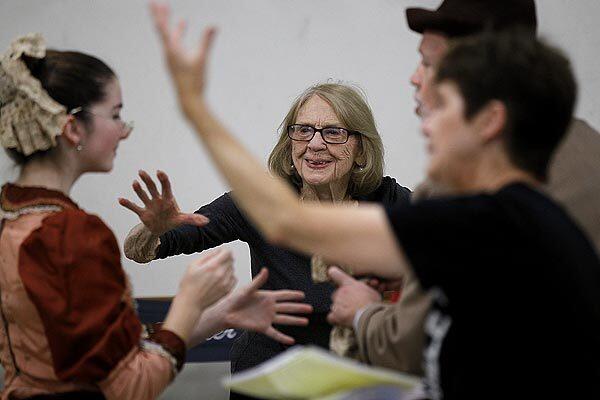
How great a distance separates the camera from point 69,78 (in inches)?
62.7

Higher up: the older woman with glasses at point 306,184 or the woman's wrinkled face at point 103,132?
the woman's wrinkled face at point 103,132

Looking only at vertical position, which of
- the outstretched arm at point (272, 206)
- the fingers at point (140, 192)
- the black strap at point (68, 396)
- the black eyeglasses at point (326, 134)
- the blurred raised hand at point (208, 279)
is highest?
the outstretched arm at point (272, 206)

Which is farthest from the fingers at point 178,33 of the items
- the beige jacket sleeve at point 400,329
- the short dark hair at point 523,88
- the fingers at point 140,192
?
the fingers at point 140,192

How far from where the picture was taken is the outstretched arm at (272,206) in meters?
1.04

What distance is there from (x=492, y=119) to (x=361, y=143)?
4.79ft

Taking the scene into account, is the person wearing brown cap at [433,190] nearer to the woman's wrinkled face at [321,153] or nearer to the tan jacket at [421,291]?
the tan jacket at [421,291]

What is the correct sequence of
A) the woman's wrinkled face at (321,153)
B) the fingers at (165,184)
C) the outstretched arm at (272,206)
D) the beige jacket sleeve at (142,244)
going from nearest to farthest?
1. the outstretched arm at (272,206)
2. the fingers at (165,184)
3. the beige jacket sleeve at (142,244)
4. the woman's wrinkled face at (321,153)

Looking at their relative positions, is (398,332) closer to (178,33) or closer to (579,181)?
(579,181)

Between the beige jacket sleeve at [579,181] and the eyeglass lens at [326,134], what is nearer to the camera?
the beige jacket sleeve at [579,181]

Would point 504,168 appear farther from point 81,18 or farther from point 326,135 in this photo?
point 81,18

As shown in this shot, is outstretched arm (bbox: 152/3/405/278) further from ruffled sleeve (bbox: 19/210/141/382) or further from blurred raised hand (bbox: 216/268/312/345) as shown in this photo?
blurred raised hand (bbox: 216/268/312/345)

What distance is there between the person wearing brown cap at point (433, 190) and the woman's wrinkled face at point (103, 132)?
0.54 meters

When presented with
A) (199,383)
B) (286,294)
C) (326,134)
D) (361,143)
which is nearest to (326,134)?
(326,134)

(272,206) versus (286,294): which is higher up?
(272,206)
